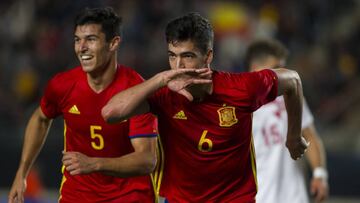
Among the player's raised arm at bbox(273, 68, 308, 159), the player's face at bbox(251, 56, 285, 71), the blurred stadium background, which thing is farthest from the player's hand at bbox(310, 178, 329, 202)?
the blurred stadium background

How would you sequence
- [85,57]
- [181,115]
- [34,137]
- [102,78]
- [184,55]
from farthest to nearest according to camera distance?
[34,137] → [102,78] → [85,57] → [181,115] → [184,55]

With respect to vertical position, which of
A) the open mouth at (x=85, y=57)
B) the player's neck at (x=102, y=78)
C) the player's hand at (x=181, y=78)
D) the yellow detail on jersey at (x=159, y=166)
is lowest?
the yellow detail on jersey at (x=159, y=166)

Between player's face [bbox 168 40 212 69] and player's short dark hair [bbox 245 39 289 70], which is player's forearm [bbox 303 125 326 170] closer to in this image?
player's short dark hair [bbox 245 39 289 70]

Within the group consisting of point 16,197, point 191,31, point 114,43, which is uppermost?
point 191,31

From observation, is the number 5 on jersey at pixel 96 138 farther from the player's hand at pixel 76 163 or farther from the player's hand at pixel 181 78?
the player's hand at pixel 181 78

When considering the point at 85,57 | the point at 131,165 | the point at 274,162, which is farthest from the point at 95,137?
the point at 274,162

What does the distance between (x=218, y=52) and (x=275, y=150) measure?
7.25 m

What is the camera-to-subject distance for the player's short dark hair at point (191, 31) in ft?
18.0

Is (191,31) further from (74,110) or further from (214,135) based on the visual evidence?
(74,110)

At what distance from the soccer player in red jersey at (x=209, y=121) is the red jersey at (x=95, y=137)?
1.70ft

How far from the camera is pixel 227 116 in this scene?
5.68m

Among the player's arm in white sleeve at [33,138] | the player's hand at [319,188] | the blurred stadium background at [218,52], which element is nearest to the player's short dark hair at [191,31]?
the player's arm in white sleeve at [33,138]

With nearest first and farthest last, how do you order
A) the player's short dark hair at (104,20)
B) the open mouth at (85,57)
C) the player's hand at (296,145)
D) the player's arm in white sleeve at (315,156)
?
1. the player's hand at (296,145)
2. the open mouth at (85,57)
3. the player's short dark hair at (104,20)
4. the player's arm in white sleeve at (315,156)

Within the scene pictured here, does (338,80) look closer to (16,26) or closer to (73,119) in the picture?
(16,26)
